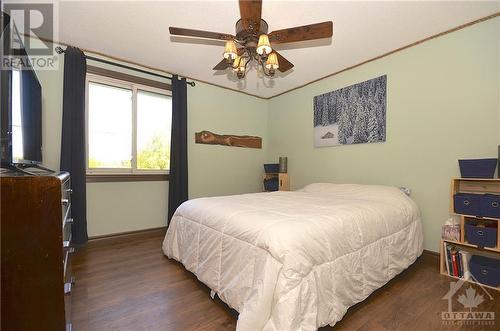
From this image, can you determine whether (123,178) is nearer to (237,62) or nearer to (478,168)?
(237,62)

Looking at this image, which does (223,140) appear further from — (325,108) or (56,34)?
(56,34)

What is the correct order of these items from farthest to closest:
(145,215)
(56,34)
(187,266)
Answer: (145,215)
(56,34)
(187,266)

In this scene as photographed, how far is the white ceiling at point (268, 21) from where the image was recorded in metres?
2.06

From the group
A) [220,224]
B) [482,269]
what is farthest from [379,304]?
[220,224]

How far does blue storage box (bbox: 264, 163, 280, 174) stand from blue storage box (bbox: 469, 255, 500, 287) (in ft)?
8.96

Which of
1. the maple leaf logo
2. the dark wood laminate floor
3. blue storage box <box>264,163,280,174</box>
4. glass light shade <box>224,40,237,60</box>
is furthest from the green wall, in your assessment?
glass light shade <box>224,40,237,60</box>

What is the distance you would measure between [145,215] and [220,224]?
81.8 inches

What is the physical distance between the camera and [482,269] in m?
1.92

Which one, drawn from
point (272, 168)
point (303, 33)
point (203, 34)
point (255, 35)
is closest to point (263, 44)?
point (255, 35)

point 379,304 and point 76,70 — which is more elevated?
point 76,70

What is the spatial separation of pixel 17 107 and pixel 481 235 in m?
3.69

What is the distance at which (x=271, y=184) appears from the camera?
4172 mm

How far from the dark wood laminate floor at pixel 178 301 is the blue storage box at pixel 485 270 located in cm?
10

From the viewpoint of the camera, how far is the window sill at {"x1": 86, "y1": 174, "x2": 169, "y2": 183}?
9.58ft
